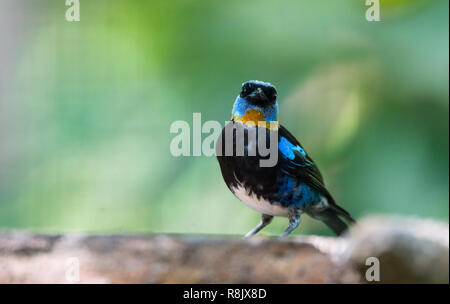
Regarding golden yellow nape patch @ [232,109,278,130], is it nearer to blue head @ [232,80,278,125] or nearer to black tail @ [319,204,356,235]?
blue head @ [232,80,278,125]

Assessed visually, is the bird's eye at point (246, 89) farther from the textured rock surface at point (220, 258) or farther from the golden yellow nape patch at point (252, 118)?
the textured rock surface at point (220, 258)

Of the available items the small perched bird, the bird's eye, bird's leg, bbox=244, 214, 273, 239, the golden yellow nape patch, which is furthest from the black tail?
the bird's eye

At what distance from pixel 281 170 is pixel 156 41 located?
225cm

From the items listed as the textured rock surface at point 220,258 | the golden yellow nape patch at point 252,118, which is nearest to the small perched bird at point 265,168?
the golden yellow nape patch at point 252,118

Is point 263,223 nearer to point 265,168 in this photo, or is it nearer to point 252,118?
point 265,168

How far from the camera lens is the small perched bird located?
2.83 m

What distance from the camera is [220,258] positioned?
1800 millimetres

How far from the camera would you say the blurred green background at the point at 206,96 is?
166 inches

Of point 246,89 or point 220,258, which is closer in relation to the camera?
point 220,258

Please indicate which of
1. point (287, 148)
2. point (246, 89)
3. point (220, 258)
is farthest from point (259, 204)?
point (220, 258)

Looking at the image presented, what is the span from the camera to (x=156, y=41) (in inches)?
184

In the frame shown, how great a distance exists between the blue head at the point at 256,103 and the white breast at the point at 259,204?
39cm

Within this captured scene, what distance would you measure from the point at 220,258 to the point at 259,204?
3.60ft

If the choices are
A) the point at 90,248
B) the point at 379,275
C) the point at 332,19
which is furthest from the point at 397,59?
the point at 90,248
